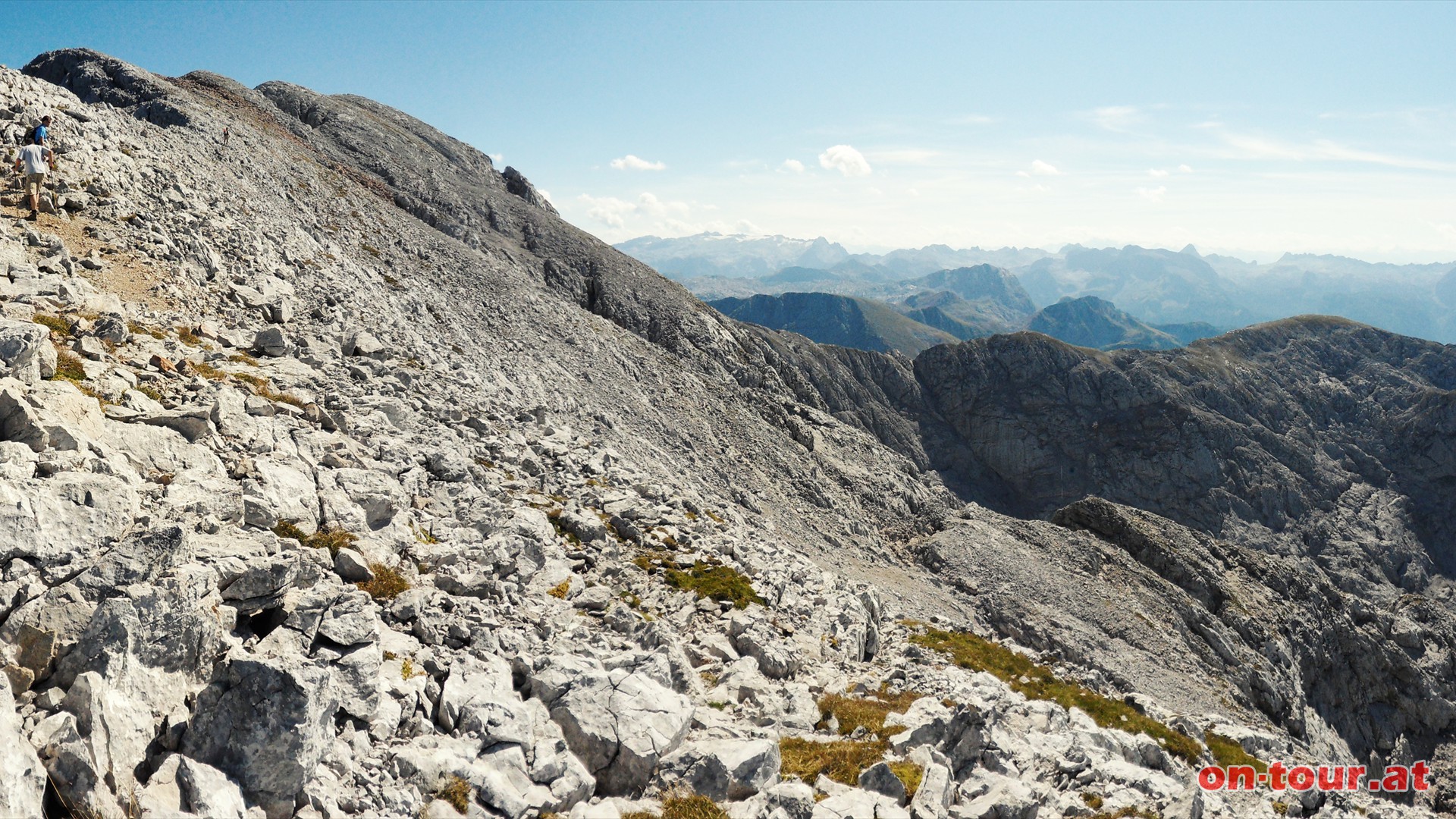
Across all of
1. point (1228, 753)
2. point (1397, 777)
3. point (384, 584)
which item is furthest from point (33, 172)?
point (1397, 777)

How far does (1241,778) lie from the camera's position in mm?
23703

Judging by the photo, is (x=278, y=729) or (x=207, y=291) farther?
(x=207, y=291)

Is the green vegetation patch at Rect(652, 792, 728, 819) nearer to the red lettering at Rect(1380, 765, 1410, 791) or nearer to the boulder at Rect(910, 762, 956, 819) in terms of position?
the boulder at Rect(910, 762, 956, 819)

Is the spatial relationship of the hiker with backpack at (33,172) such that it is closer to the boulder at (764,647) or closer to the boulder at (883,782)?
the boulder at (764,647)

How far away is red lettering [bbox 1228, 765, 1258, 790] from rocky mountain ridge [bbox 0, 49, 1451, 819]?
5.97 ft

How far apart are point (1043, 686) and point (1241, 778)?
59.2 ft

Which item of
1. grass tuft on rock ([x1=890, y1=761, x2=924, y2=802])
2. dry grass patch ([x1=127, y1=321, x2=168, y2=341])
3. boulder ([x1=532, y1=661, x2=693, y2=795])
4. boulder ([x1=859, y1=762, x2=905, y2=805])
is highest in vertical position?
dry grass patch ([x1=127, y1=321, x2=168, y2=341])

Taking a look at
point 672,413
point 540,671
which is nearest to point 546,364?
point 672,413

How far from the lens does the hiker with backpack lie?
2241 centimetres

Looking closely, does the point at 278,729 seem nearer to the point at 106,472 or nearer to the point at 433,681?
the point at 433,681

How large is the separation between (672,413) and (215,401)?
4427 centimetres

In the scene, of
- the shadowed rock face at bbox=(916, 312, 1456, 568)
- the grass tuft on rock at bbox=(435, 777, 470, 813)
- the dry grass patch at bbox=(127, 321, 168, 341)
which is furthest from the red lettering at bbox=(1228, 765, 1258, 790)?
the shadowed rock face at bbox=(916, 312, 1456, 568)

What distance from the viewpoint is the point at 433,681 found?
42.4 feet

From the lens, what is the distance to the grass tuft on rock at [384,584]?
14.9 metres
